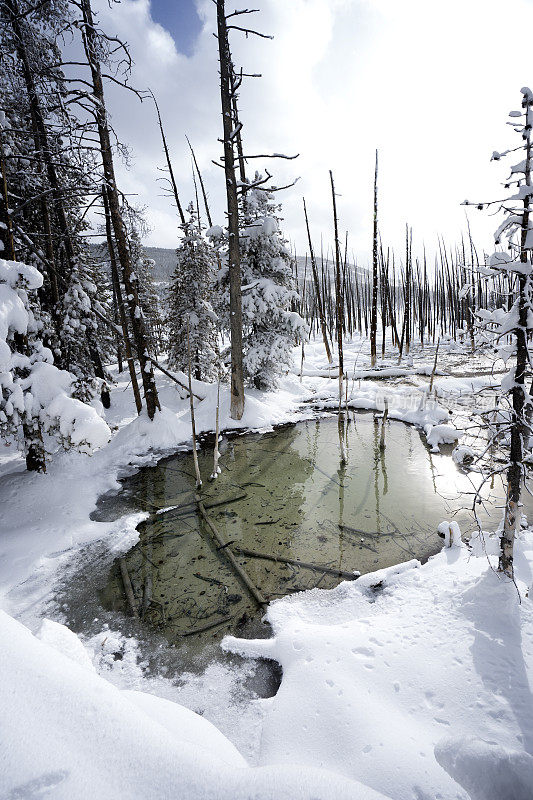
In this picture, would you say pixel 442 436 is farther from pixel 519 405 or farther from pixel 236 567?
pixel 236 567

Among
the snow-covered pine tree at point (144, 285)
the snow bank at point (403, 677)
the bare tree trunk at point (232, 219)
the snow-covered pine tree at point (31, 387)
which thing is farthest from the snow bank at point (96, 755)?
the snow-covered pine tree at point (144, 285)

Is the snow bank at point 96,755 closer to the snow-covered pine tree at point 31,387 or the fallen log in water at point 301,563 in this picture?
the fallen log in water at point 301,563

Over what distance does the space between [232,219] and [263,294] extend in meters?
2.91

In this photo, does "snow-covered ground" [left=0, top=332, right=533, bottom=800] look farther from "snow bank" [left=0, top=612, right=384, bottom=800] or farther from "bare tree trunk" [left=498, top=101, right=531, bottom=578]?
"bare tree trunk" [left=498, top=101, right=531, bottom=578]

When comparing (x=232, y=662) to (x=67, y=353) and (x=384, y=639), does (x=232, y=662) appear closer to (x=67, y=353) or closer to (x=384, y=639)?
(x=384, y=639)

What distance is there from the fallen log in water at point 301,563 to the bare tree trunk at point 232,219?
6785 mm

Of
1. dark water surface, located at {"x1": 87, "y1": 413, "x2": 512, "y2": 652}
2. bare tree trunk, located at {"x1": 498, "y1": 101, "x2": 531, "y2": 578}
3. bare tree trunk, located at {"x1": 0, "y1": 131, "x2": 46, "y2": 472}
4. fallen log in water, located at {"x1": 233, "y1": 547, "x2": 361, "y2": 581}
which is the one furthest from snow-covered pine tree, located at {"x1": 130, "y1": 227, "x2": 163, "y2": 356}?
bare tree trunk, located at {"x1": 498, "y1": 101, "x2": 531, "y2": 578}

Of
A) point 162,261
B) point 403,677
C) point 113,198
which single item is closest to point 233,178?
point 113,198

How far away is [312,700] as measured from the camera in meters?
3.16

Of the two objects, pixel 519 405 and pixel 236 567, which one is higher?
pixel 519 405

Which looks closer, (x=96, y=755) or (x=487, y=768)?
(x=96, y=755)

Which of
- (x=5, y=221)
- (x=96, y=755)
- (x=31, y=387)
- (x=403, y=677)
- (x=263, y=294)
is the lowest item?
(x=403, y=677)

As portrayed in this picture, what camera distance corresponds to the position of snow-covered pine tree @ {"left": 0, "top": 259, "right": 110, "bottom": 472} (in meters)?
6.18

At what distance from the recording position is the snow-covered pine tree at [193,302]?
1675cm
